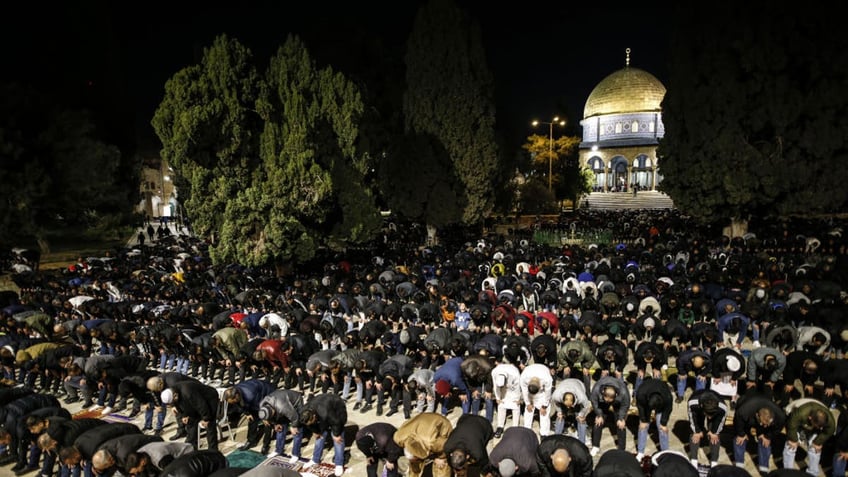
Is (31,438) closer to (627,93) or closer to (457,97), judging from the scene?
(457,97)

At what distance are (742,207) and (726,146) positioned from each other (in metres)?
2.95

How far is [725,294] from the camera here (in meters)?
12.0

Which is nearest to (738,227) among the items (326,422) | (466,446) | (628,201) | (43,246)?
(466,446)

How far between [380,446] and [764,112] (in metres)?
22.1

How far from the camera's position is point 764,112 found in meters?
20.4

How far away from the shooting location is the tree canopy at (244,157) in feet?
50.2

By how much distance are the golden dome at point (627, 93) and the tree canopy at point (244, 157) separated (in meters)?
66.3

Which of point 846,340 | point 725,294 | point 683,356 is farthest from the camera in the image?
point 725,294

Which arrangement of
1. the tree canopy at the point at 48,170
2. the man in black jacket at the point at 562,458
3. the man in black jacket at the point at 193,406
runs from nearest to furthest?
the man in black jacket at the point at 562,458, the man in black jacket at the point at 193,406, the tree canopy at the point at 48,170

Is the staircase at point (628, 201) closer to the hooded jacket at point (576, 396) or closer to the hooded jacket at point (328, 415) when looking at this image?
the hooded jacket at point (576, 396)

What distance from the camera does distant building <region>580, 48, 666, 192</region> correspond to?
69938 mm

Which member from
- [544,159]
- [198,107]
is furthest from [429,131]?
[544,159]

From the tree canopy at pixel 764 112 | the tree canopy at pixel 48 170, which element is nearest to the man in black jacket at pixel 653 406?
the tree canopy at pixel 764 112

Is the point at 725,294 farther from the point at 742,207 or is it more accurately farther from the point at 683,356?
the point at 742,207
